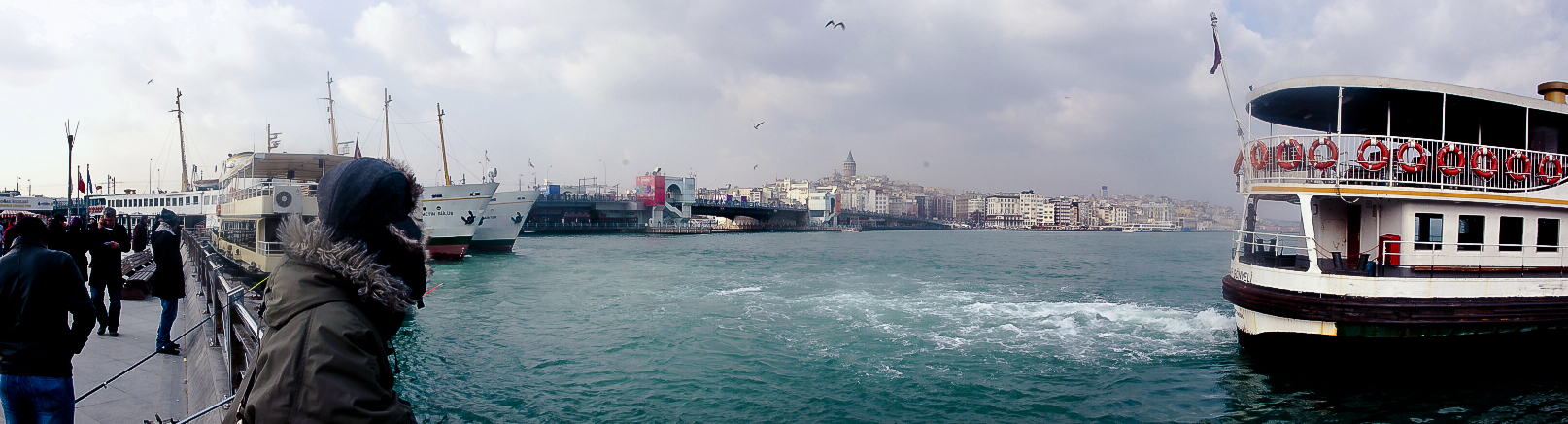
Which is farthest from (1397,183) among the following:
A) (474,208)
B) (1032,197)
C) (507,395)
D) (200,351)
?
(1032,197)

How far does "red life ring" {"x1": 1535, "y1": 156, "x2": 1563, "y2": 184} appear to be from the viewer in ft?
33.8

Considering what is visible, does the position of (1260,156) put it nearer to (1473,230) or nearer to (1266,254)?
(1266,254)

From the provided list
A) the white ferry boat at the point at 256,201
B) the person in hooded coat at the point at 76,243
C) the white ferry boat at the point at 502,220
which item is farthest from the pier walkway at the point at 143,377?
the white ferry boat at the point at 502,220

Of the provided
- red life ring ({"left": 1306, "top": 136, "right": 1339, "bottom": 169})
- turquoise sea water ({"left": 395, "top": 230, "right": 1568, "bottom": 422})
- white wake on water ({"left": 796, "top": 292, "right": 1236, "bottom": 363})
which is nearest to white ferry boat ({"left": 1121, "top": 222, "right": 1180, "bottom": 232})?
white wake on water ({"left": 796, "top": 292, "right": 1236, "bottom": 363})

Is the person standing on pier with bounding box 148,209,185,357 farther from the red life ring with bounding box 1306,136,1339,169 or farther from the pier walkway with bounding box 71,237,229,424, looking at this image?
the red life ring with bounding box 1306,136,1339,169

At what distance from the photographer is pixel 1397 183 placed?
9922 millimetres

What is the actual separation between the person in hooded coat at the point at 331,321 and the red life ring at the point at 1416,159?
12.3m

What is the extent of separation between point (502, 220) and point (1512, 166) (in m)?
39.2

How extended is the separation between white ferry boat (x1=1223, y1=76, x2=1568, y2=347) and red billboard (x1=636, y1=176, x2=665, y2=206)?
87.6 meters

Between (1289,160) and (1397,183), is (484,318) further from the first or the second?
(1397,183)

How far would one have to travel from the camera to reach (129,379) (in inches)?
230

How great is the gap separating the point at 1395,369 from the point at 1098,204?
627ft

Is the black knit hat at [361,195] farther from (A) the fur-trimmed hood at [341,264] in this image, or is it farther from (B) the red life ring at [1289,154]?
(B) the red life ring at [1289,154]

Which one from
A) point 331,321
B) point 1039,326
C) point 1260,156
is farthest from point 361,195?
point 1039,326
